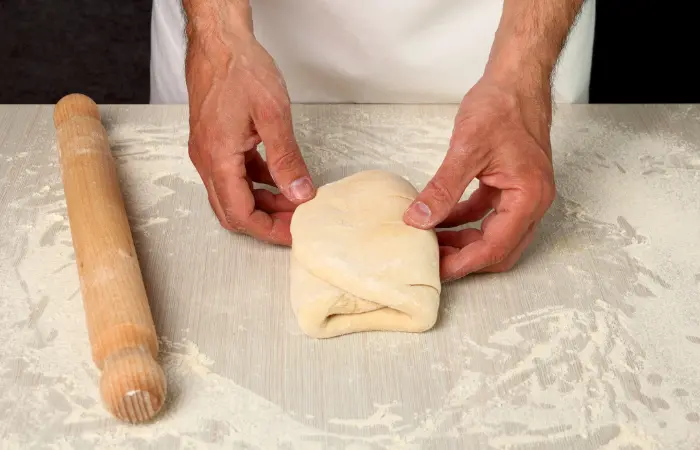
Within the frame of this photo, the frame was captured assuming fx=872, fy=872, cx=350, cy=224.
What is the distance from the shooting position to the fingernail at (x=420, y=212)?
1.32 m

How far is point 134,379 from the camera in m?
1.11

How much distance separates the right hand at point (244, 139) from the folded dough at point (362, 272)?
84 mm

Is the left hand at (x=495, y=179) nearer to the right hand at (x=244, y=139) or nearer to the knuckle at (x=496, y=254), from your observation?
the knuckle at (x=496, y=254)

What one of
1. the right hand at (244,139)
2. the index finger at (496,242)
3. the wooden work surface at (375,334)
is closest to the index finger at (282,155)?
the right hand at (244,139)

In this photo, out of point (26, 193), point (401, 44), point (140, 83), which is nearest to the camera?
point (26, 193)

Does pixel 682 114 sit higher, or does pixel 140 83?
pixel 682 114

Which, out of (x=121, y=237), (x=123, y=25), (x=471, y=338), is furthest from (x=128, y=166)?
(x=123, y=25)

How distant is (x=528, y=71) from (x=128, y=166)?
2.49ft

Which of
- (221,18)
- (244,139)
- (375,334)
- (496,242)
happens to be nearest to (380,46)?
(221,18)

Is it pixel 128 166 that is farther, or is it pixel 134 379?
pixel 128 166

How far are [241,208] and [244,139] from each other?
0.11m

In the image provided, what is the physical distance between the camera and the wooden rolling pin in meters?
1.11

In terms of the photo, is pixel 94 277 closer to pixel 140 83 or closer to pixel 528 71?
pixel 528 71

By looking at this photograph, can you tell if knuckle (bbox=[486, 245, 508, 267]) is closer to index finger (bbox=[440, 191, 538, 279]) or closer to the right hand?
index finger (bbox=[440, 191, 538, 279])
